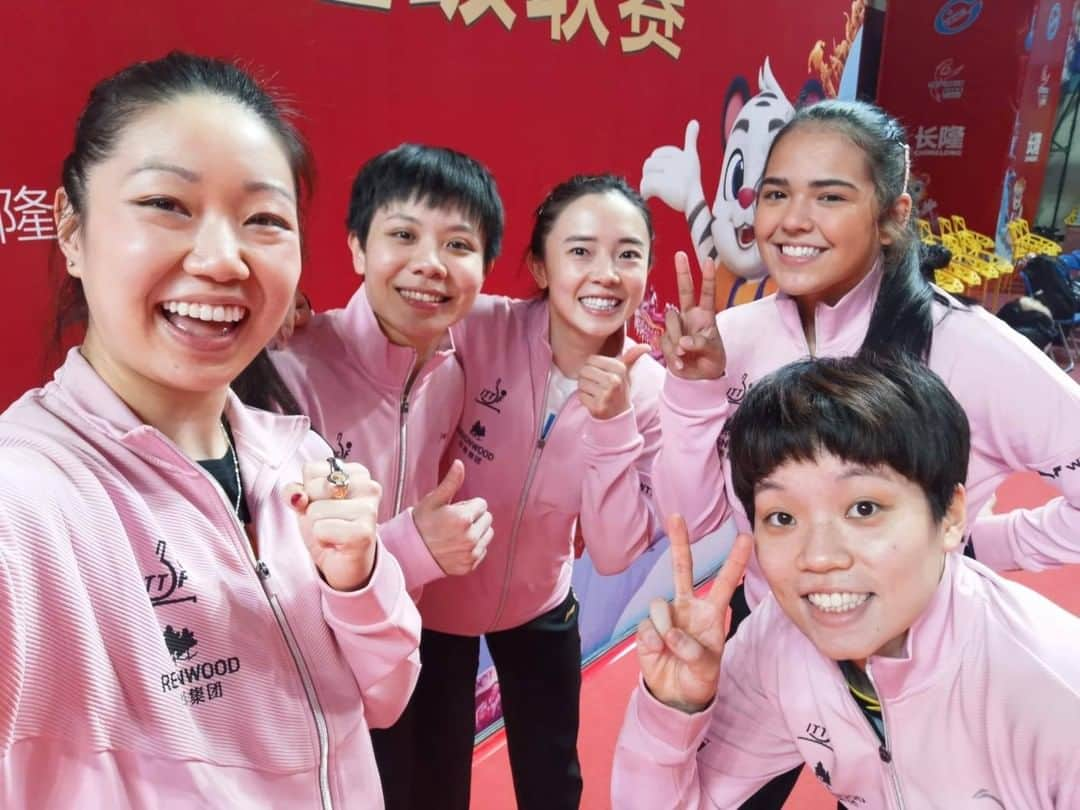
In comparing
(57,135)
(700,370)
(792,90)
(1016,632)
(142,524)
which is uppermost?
(792,90)

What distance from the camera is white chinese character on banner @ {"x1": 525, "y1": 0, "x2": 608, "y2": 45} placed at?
6.73 feet

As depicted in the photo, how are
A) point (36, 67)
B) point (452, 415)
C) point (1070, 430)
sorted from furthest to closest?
point (452, 415) → point (1070, 430) → point (36, 67)

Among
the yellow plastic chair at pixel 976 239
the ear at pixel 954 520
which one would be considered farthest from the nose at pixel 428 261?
the yellow plastic chair at pixel 976 239

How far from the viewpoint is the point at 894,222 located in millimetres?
1530

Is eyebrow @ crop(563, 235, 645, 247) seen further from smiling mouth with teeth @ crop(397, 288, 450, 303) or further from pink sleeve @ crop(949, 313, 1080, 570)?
pink sleeve @ crop(949, 313, 1080, 570)

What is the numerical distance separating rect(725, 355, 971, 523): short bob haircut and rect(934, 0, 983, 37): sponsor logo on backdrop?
26.2 feet

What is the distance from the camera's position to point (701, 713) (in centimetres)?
106

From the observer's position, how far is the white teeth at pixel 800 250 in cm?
151

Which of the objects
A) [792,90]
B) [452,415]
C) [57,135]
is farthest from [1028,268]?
[57,135]

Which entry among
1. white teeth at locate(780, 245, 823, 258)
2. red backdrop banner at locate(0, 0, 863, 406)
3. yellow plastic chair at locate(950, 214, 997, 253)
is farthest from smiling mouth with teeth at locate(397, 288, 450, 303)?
yellow plastic chair at locate(950, 214, 997, 253)

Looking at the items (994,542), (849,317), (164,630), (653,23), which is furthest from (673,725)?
(653,23)

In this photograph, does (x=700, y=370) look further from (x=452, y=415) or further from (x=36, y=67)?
(x=36, y=67)

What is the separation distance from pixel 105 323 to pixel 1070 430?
152 cm

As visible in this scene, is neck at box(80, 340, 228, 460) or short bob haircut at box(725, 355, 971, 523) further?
short bob haircut at box(725, 355, 971, 523)
